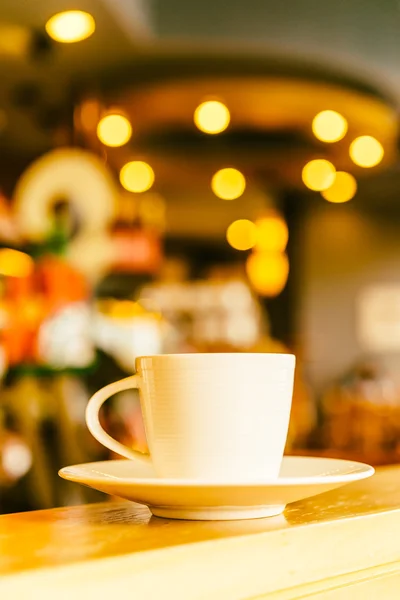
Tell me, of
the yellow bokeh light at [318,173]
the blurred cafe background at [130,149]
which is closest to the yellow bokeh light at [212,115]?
the blurred cafe background at [130,149]

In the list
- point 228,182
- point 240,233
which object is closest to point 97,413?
point 228,182

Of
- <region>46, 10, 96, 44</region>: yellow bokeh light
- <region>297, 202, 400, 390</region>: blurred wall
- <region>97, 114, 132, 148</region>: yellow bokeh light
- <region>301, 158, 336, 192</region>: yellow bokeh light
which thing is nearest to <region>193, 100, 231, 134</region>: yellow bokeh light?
<region>97, 114, 132, 148</region>: yellow bokeh light

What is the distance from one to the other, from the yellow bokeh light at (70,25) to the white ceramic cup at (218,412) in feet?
9.86

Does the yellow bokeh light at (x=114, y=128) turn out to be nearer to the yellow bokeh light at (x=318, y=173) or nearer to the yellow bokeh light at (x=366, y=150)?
the yellow bokeh light at (x=366, y=150)

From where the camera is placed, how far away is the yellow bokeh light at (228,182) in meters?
5.76

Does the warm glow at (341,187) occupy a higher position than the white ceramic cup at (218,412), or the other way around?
the warm glow at (341,187)

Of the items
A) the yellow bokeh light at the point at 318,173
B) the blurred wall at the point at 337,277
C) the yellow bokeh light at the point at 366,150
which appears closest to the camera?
the yellow bokeh light at the point at 366,150

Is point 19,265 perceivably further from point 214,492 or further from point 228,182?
point 214,492

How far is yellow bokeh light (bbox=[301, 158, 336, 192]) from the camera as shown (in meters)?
5.38

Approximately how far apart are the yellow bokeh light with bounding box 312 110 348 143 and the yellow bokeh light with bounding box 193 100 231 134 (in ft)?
1.54

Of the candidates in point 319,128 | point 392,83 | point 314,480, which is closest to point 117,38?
point 319,128

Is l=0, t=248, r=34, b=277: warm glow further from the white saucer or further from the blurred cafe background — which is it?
the white saucer

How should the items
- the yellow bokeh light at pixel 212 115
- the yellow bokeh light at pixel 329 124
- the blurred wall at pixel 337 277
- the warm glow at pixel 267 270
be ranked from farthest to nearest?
the blurred wall at pixel 337 277 → the warm glow at pixel 267 270 → the yellow bokeh light at pixel 329 124 → the yellow bokeh light at pixel 212 115

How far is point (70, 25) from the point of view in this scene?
134 inches
